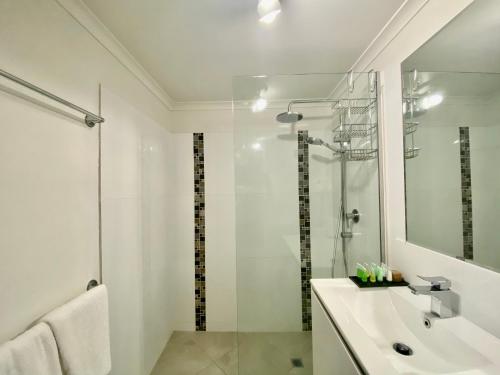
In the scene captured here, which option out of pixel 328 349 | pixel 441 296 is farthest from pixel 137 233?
pixel 441 296

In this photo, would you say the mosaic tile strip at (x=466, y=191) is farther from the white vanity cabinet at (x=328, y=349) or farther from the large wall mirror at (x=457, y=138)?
the white vanity cabinet at (x=328, y=349)

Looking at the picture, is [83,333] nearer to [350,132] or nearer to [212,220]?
[212,220]

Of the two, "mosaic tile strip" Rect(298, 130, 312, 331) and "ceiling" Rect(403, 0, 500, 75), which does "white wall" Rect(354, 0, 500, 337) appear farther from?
"mosaic tile strip" Rect(298, 130, 312, 331)

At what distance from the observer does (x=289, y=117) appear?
57.4 inches

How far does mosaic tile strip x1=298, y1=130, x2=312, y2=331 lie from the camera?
147cm

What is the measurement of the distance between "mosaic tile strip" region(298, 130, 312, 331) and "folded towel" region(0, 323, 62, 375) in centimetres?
134

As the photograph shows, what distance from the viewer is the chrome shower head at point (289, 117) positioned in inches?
57.1

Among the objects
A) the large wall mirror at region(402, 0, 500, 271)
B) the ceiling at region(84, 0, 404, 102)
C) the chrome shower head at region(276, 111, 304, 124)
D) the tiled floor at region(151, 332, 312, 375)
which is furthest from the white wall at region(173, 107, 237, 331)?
the large wall mirror at region(402, 0, 500, 271)

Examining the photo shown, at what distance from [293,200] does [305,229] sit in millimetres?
233

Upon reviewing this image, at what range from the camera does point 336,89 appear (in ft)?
4.83

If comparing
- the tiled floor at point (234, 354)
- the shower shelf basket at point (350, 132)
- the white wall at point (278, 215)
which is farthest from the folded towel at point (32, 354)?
the shower shelf basket at point (350, 132)

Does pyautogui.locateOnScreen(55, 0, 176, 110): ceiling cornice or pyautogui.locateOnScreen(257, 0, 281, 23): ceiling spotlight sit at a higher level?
pyautogui.locateOnScreen(55, 0, 176, 110): ceiling cornice

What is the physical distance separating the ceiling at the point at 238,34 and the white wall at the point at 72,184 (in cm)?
21

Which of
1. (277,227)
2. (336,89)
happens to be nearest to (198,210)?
(277,227)
